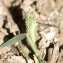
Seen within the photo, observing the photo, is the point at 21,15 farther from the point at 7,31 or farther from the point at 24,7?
the point at 7,31

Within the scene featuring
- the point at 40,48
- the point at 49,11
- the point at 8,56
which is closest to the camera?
the point at 8,56

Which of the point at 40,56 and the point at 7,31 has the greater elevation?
the point at 7,31

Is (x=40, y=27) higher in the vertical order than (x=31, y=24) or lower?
higher

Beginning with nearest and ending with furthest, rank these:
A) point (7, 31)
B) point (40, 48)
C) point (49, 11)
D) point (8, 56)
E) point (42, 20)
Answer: point (8, 56)
point (40, 48)
point (7, 31)
point (42, 20)
point (49, 11)

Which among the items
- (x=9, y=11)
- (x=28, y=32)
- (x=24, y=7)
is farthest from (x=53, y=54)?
(x=9, y=11)

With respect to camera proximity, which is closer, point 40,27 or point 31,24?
point 31,24

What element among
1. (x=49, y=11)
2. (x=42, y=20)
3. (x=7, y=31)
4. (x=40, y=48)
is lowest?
(x=40, y=48)

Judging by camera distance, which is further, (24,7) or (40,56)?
(24,7)

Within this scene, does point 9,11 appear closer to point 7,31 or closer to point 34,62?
point 7,31
